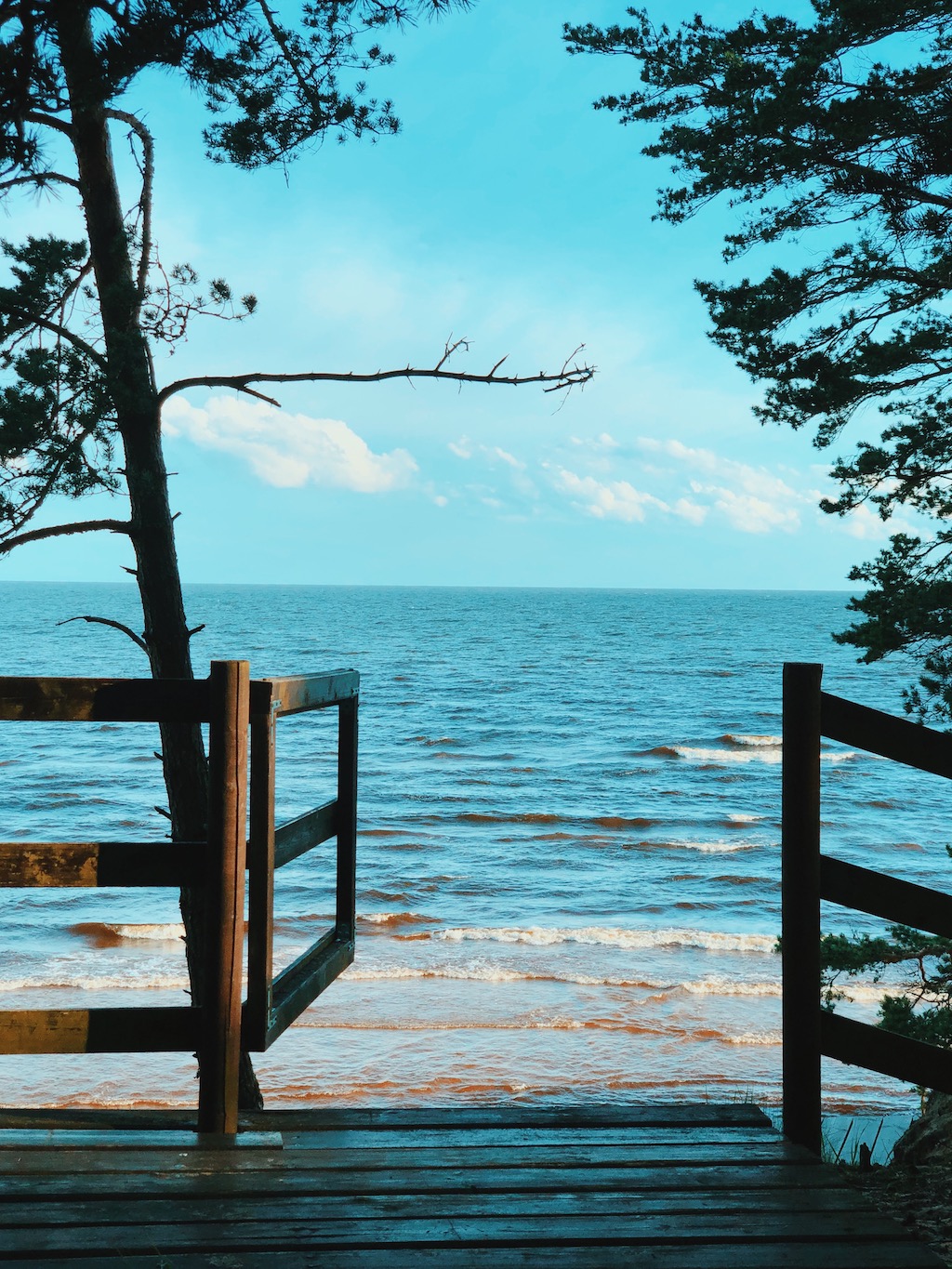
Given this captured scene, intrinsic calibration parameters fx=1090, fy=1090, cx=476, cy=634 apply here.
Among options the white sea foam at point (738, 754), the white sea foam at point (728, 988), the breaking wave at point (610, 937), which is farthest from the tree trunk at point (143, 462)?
the white sea foam at point (738, 754)

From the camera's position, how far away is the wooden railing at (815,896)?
314 cm

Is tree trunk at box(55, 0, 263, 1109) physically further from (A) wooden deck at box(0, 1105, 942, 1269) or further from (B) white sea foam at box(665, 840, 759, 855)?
(B) white sea foam at box(665, 840, 759, 855)

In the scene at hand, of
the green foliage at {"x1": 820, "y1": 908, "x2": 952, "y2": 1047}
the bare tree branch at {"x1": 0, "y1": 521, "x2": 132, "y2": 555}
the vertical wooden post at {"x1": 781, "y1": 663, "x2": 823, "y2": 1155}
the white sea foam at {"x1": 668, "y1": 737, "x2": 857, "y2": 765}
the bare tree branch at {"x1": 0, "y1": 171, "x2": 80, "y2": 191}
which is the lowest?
the white sea foam at {"x1": 668, "y1": 737, "x2": 857, "y2": 765}

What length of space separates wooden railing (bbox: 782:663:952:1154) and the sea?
4.84m

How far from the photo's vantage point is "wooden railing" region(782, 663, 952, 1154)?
3.14m

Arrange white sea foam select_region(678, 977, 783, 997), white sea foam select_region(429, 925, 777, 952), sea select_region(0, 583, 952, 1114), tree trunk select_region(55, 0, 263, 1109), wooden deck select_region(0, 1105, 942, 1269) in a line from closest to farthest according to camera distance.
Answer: wooden deck select_region(0, 1105, 942, 1269) → tree trunk select_region(55, 0, 263, 1109) → sea select_region(0, 583, 952, 1114) → white sea foam select_region(678, 977, 783, 997) → white sea foam select_region(429, 925, 777, 952)

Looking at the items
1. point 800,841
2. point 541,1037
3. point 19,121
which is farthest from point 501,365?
point 541,1037

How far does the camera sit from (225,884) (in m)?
3.25

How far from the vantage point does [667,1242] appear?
7.97ft

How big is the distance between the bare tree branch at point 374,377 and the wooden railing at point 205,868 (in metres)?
3.33

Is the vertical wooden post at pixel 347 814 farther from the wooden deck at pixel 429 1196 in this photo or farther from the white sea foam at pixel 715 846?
the white sea foam at pixel 715 846

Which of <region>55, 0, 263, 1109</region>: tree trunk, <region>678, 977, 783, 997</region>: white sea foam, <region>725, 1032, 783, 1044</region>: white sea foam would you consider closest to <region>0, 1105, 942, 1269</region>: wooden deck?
<region>55, 0, 263, 1109</region>: tree trunk

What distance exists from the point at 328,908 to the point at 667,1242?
11.3 m

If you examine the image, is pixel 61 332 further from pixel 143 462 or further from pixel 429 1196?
pixel 429 1196
